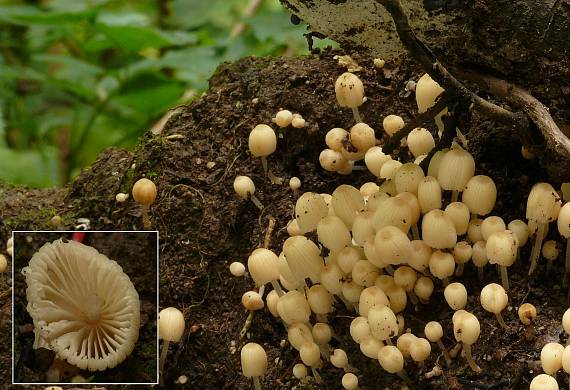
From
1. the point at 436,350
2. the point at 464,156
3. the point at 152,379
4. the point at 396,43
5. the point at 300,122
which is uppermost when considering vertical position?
the point at 396,43

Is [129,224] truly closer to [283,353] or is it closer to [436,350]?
[283,353]

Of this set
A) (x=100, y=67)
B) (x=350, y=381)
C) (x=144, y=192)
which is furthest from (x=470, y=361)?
(x=100, y=67)

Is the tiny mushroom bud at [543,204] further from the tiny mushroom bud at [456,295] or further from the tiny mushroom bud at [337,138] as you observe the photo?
the tiny mushroom bud at [337,138]

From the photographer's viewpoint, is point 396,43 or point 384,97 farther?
point 384,97

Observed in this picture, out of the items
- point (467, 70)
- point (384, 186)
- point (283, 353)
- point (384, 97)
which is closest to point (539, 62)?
point (467, 70)

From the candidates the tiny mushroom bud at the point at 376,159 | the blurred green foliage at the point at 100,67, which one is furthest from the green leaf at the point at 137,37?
the tiny mushroom bud at the point at 376,159

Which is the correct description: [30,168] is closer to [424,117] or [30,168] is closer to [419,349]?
[424,117]
